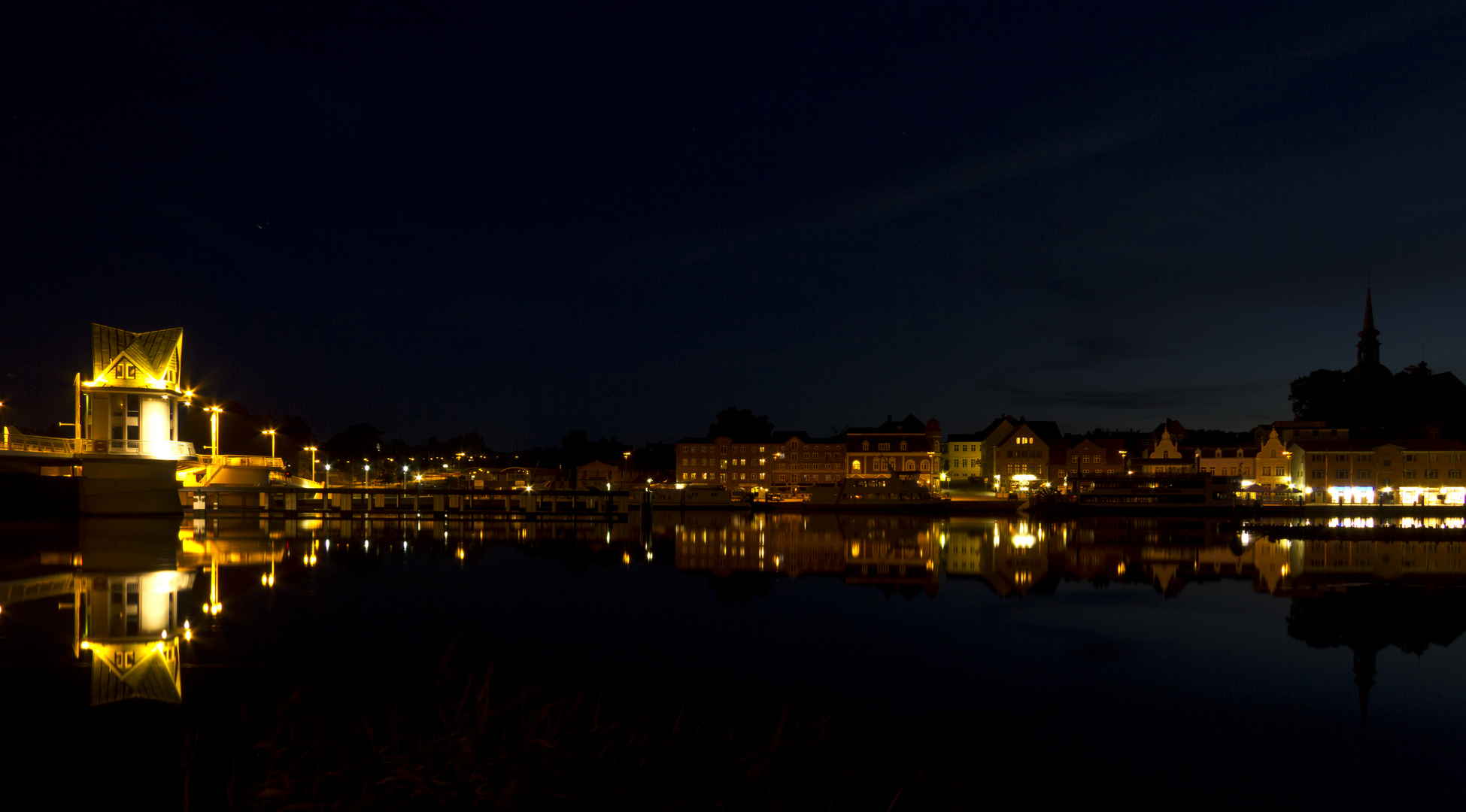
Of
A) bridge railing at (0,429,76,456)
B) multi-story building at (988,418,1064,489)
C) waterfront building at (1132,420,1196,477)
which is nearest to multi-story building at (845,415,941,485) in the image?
multi-story building at (988,418,1064,489)

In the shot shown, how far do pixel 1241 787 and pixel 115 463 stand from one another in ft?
151

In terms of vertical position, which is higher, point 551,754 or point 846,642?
point 551,754

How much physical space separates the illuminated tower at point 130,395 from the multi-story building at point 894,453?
6000 cm

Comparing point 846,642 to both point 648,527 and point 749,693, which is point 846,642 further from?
point 648,527

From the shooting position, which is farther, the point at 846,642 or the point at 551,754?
the point at 846,642

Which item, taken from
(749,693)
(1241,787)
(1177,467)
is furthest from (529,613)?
(1177,467)

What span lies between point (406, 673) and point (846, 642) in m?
8.47

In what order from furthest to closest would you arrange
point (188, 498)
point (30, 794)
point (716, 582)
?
point (188, 498), point (716, 582), point (30, 794)

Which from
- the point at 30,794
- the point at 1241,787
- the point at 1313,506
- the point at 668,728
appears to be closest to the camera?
the point at 30,794

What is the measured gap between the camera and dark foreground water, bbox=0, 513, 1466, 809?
27.5ft

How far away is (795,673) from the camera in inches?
551

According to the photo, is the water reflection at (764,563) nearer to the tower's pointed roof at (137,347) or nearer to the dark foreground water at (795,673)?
the dark foreground water at (795,673)

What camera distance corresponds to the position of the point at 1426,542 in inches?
1615

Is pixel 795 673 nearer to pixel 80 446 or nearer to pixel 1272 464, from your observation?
pixel 80 446
